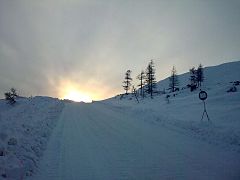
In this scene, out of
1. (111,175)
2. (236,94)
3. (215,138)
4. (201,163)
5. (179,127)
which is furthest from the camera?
(236,94)

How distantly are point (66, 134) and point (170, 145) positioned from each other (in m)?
6.48

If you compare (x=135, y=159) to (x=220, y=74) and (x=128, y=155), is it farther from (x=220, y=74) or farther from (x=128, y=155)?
(x=220, y=74)

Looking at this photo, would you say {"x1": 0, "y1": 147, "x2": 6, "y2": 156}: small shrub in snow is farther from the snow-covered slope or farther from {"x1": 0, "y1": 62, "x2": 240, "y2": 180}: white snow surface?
the snow-covered slope

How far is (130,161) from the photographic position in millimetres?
9844

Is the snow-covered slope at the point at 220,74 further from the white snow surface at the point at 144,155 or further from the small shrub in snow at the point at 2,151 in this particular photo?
the small shrub in snow at the point at 2,151

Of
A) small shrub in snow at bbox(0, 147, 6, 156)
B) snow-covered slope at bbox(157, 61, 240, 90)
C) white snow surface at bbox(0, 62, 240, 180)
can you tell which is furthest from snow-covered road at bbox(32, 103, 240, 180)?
snow-covered slope at bbox(157, 61, 240, 90)

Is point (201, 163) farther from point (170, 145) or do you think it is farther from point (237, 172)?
point (170, 145)

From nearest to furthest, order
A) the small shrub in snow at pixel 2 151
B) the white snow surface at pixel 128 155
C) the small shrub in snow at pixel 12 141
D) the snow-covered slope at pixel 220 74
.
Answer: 1. the white snow surface at pixel 128 155
2. the small shrub in snow at pixel 2 151
3. the small shrub in snow at pixel 12 141
4. the snow-covered slope at pixel 220 74

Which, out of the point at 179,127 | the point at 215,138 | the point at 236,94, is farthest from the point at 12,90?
the point at 215,138

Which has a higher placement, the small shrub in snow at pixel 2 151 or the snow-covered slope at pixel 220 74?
the snow-covered slope at pixel 220 74

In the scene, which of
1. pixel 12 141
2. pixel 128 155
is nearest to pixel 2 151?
pixel 12 141

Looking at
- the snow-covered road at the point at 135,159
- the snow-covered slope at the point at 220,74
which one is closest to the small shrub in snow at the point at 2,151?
the snow-covered road at the point at 135,159

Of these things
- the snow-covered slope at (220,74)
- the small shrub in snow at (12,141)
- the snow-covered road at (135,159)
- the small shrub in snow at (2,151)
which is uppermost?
the snow-covered slope at (220,74)

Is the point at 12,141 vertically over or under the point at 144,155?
over
